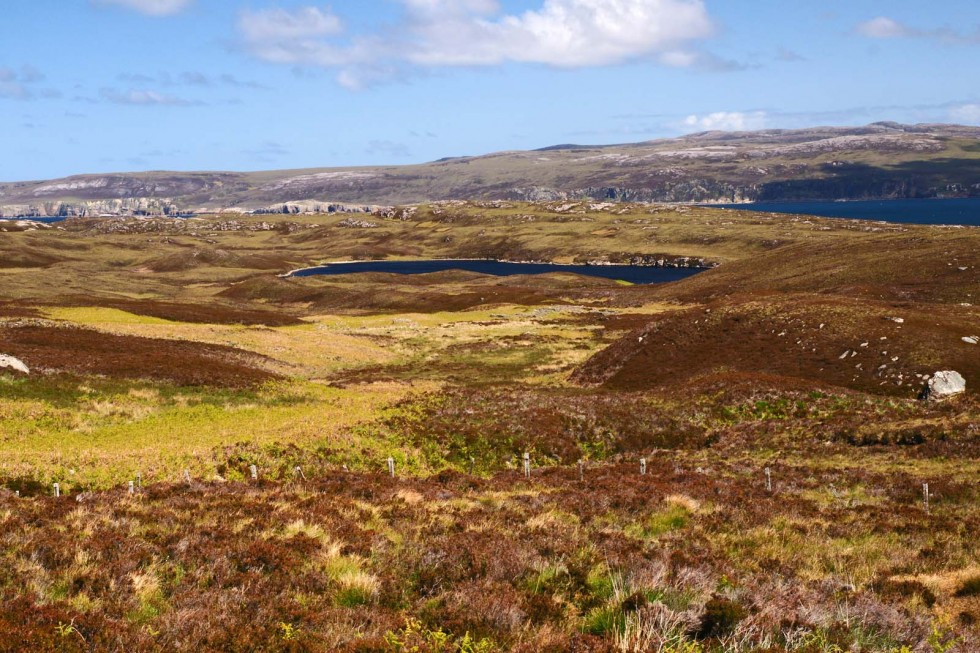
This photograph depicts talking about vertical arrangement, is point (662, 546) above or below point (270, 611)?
below

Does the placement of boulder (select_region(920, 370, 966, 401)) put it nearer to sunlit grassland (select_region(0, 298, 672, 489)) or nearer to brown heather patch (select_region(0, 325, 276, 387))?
sunlit grassland (select_region(0, 298, 672, 489))

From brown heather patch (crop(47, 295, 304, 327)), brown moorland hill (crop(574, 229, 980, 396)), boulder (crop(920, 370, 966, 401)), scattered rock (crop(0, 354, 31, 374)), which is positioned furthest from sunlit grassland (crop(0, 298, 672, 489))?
boulder (crop(920, 370, 966, 401))

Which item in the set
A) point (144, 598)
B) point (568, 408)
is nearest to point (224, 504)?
point (144, 598)

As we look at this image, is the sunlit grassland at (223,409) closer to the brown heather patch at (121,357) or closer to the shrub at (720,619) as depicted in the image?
the brown heather patch at (121,357)

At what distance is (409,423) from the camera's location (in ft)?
99.1

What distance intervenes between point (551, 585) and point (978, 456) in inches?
798

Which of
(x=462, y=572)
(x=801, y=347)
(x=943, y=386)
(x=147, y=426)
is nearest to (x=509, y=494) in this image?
(x=462, y=572)

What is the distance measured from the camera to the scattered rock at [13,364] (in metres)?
34.5

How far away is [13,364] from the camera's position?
34812 mm

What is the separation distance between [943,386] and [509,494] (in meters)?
28.7

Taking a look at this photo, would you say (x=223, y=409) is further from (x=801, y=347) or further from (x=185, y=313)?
(x=185, y=313)

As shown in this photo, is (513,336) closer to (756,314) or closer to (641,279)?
(756,314)

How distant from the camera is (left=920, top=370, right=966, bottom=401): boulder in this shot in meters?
34.7

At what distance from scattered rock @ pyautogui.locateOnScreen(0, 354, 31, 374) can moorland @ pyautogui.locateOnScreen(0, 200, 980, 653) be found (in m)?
0.72
